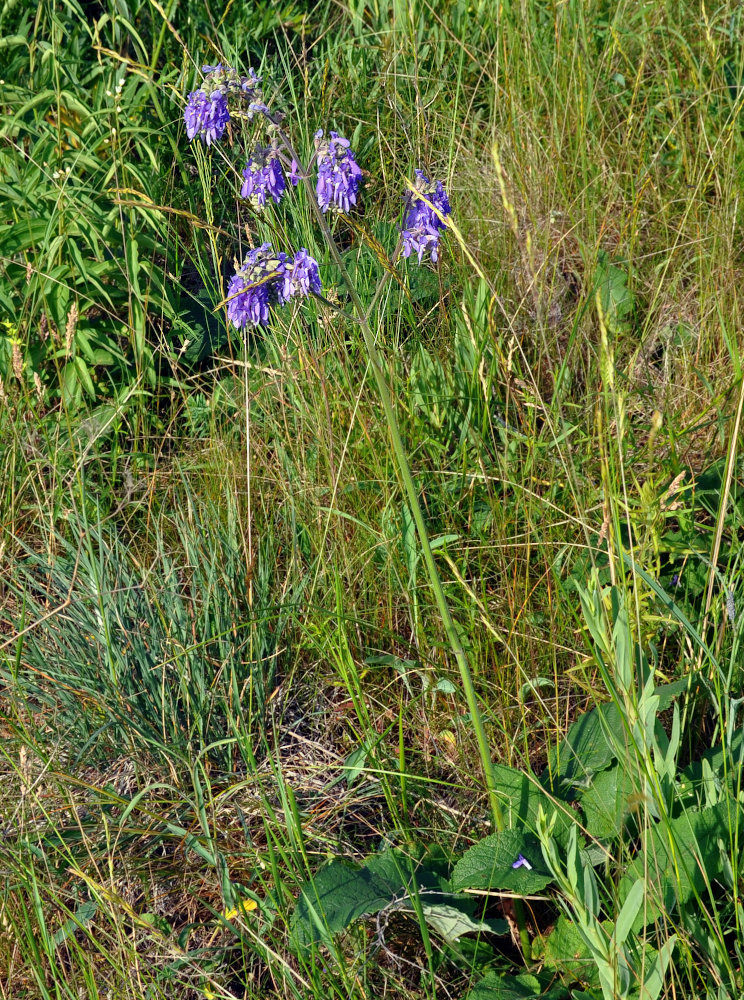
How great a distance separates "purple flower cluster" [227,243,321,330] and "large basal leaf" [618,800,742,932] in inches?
35.1

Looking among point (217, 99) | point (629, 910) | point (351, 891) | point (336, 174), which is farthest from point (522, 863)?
point (217, 99)

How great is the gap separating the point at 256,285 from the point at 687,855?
101 cm

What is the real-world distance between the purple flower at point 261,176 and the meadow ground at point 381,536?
14 millimetres

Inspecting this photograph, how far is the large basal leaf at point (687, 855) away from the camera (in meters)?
1.11

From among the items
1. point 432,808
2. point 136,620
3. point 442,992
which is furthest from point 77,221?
point 442,992

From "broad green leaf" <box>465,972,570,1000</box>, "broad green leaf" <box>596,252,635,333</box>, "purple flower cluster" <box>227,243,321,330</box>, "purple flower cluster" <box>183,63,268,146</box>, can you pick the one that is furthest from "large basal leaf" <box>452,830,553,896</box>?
"broad green leaf" <box>596,252,635,333</box>

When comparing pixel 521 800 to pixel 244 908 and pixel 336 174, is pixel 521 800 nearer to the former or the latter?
pixel 244 908

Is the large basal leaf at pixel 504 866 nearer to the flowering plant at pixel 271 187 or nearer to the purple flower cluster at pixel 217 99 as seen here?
the flowering plant at pixel 271 187

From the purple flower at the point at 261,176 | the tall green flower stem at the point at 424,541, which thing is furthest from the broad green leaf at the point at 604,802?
the purple flower at the point at 261,176

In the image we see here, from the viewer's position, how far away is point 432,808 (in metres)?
1.48

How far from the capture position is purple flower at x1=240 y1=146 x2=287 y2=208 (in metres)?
1.37

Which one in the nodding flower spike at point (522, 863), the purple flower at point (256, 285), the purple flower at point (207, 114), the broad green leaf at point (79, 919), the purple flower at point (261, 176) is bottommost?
the broad green leaf at point (79, 919)

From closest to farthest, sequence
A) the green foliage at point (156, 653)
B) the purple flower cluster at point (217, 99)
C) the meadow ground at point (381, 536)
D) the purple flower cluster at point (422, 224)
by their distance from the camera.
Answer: the meadow ground at point (381, 536), the purple flower cluster at point (217, 99), the purple flower cluster at point (422, 224), the green foliage at point (156, 653)

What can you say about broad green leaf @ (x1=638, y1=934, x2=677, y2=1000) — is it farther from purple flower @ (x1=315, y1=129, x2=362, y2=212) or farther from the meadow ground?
purple flower @ (x1=315, y1=129, x2=362, y2=212)
